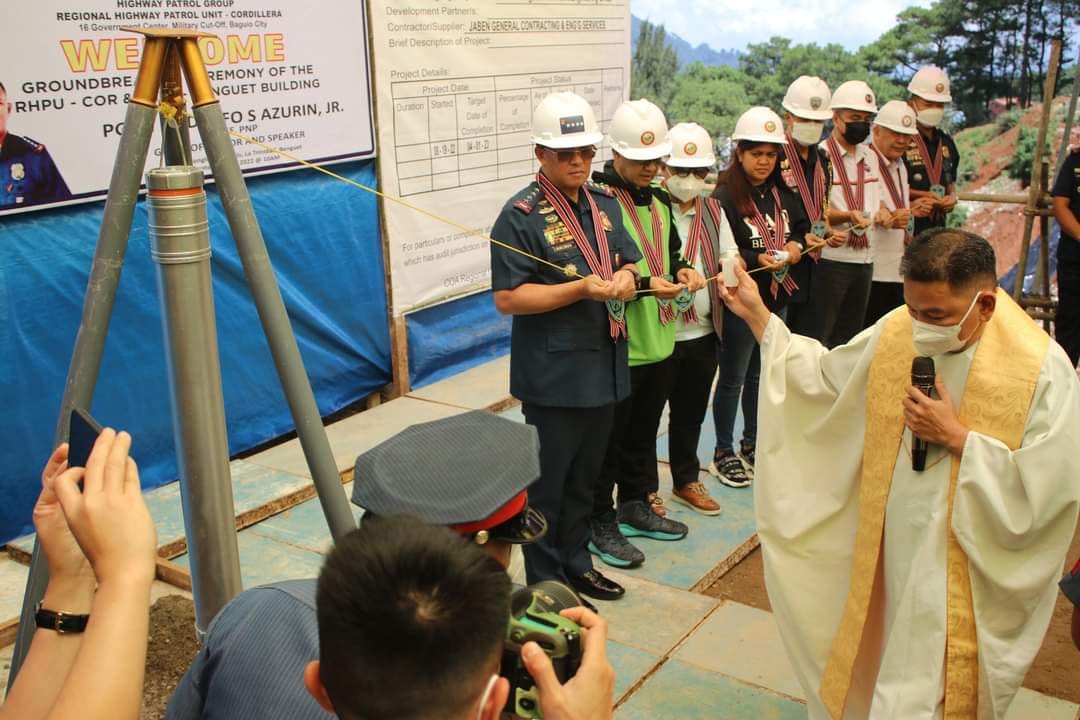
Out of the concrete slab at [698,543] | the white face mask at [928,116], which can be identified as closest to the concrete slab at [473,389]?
the concrete slab at [698,543]

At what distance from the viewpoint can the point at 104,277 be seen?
2.59 meters

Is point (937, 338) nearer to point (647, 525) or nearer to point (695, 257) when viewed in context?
point (695, 257)

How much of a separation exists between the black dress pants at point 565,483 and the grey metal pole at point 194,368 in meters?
1.63

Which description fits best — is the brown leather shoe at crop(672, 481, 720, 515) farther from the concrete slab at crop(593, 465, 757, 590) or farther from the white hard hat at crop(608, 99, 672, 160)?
the white hard hat at crop(608, 99, 672, 160)

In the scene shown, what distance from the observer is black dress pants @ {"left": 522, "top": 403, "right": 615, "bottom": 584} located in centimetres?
409

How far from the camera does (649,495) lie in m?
5.14

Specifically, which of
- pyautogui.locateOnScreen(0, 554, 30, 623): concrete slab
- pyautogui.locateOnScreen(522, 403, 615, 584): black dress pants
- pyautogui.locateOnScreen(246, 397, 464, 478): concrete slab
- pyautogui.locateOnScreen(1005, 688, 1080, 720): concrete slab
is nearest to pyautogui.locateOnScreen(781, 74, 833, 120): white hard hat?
pyautogui.locateOnScreen(246, 397, 464, 478): concrete slab

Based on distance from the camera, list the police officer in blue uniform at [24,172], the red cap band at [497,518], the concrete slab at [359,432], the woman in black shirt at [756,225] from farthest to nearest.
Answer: the concrete slab at [359,432] < the woman in black shirt at [756,225] < the police officer in blue uniform at [24,172] < the red cap band at [497,518]

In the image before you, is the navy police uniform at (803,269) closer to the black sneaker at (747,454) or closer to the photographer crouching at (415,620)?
the black sneaker at (747,454)

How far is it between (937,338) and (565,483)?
1.64m

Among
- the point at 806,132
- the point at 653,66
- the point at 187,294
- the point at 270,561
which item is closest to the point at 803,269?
the point at 806,132

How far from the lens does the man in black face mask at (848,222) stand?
5.99 metres

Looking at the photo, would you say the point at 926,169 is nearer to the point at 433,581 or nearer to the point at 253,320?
the point at 253,320

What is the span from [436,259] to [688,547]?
9.09 ft
